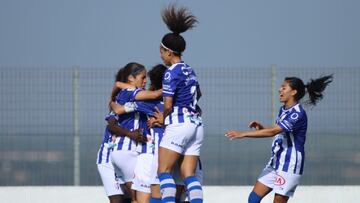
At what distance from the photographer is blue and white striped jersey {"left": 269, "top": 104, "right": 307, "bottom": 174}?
14.3m

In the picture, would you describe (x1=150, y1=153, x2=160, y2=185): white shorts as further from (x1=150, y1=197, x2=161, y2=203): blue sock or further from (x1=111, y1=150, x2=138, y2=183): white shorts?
(x1=111, y1=150, x2=138, y2=183): white shorts

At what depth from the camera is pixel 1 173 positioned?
62.8 ft

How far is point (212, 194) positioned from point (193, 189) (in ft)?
18.6

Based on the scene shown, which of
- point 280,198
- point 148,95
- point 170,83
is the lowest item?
point 280,198

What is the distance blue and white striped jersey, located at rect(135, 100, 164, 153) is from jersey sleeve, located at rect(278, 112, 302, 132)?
1314 mm

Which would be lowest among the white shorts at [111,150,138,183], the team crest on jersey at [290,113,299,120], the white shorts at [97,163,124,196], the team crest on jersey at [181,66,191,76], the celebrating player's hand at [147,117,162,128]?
the white shorts at [97,163,124,196]

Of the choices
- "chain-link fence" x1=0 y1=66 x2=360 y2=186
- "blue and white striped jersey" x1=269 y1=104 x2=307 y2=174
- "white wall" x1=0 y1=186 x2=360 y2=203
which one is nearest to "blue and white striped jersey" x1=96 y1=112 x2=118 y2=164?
"blue and white striped jersey" x1=269 y1=104 x2=307 y2=174

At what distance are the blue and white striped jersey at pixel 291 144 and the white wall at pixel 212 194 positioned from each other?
14.3ft

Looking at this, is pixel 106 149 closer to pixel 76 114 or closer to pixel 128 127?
pixel 128 127

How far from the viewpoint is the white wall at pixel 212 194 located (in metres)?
18.8

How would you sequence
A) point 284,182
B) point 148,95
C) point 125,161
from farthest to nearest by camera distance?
point 284,182
point 125,161
point 148,95

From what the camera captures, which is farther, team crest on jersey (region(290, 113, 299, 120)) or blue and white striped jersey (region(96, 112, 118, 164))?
blue and white striped jersey (region(96, 112, 118, 164))

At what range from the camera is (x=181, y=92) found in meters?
13.2

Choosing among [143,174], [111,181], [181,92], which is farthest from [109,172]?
[181,92]
